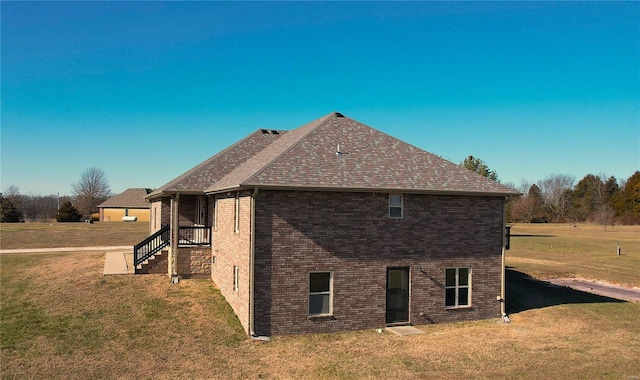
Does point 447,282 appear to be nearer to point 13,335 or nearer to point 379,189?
point 379,189

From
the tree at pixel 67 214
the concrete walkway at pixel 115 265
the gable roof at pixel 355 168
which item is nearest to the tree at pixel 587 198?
the gable roof at pixel 355 168

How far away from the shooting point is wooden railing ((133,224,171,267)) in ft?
77.9

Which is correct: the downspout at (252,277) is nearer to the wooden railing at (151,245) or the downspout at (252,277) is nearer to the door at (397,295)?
the door at (397,295)

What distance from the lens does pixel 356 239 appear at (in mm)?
16359

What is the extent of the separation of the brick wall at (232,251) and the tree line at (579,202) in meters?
76.1

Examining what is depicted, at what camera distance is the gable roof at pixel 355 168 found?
15992 mm

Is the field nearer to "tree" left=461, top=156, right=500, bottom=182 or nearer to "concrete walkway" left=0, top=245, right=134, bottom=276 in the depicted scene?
"concrete walkway" left=0, top=245, right=134, bottom=276

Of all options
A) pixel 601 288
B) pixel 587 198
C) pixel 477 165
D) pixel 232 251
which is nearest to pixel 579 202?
pixel 587 198

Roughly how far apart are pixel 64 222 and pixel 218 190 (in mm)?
72572

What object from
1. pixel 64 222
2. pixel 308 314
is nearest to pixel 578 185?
pixel 64 222

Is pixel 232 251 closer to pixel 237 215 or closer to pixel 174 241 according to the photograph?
pixel 237 215

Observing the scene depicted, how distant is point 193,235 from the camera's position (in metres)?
23.5

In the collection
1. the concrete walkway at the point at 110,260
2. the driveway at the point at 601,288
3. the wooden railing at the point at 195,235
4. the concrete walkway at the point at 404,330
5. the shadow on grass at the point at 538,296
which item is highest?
the wooden railing at the point at 195,235

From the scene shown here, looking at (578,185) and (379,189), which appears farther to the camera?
(578,185)
